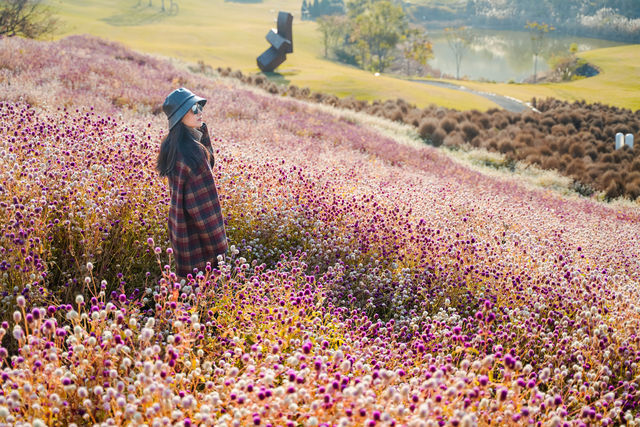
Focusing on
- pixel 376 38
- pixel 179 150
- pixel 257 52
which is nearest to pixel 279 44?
pixel 257 52

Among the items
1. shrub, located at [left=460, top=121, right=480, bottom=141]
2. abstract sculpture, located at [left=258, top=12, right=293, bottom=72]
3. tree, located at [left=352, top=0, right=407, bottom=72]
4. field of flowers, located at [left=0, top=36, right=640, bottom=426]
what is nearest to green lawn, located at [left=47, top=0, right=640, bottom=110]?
abstract sculpture, located at [left=258, top=12, right=293, bottom=72]

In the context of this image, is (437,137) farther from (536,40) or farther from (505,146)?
(536,40)

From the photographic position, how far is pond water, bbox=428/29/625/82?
248 feet

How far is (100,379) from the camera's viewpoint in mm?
2809

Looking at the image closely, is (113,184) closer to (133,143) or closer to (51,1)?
(133,143)

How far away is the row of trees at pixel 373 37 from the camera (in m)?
71.8

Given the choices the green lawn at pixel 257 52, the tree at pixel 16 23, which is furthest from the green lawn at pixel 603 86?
the tree at pixel 16 23

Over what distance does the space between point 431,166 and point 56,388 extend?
1262 centimetres

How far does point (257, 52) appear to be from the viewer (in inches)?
2261

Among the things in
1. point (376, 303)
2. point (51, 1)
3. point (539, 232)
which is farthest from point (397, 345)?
point (51, 1)

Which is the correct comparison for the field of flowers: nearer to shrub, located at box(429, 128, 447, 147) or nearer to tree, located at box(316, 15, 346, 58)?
shrub, located at box(429, 128, 447, 147)

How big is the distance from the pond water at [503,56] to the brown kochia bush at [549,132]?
45.6 meters

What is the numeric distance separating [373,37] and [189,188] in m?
73.6

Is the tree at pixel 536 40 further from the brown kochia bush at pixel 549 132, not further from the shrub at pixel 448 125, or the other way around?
the shrub at pixel 448 125
